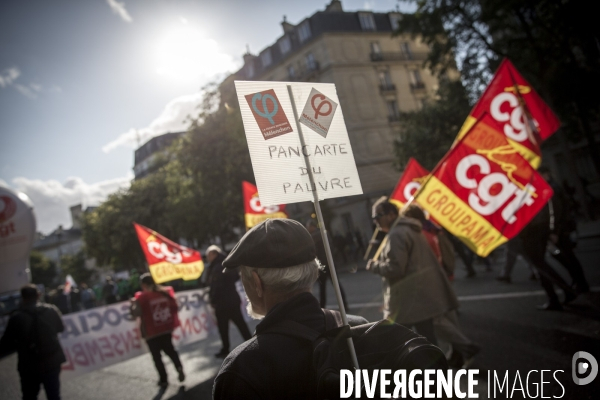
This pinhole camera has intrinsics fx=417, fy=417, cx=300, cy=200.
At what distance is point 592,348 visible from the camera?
161 inches

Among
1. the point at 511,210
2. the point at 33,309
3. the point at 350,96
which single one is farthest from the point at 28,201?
the point at 350,96

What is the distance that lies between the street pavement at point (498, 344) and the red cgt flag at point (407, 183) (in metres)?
1.93

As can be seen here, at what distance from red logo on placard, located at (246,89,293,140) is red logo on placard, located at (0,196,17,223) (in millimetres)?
5205

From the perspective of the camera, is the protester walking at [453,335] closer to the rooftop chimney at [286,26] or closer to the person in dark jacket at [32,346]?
the person in dark jacket at [32,346]

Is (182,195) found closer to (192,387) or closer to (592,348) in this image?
(192,387)

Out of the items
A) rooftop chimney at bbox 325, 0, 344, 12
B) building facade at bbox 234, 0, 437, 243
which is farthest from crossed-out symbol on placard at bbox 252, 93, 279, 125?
rooftop chimney at bbox 325, 0, 344, 12

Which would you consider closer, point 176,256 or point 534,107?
point 534,107

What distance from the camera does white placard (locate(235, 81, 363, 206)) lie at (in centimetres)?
191

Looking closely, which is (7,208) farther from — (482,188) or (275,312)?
(482,188)

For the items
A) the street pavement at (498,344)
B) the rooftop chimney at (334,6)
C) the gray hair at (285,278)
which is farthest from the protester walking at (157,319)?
the rooftop chimney at (334,6)

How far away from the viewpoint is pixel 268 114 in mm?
1982

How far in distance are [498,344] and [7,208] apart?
21.2 feet

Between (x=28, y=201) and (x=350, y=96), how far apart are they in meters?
29.8

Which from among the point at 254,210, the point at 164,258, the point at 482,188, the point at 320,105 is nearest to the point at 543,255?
the point at 482,188
